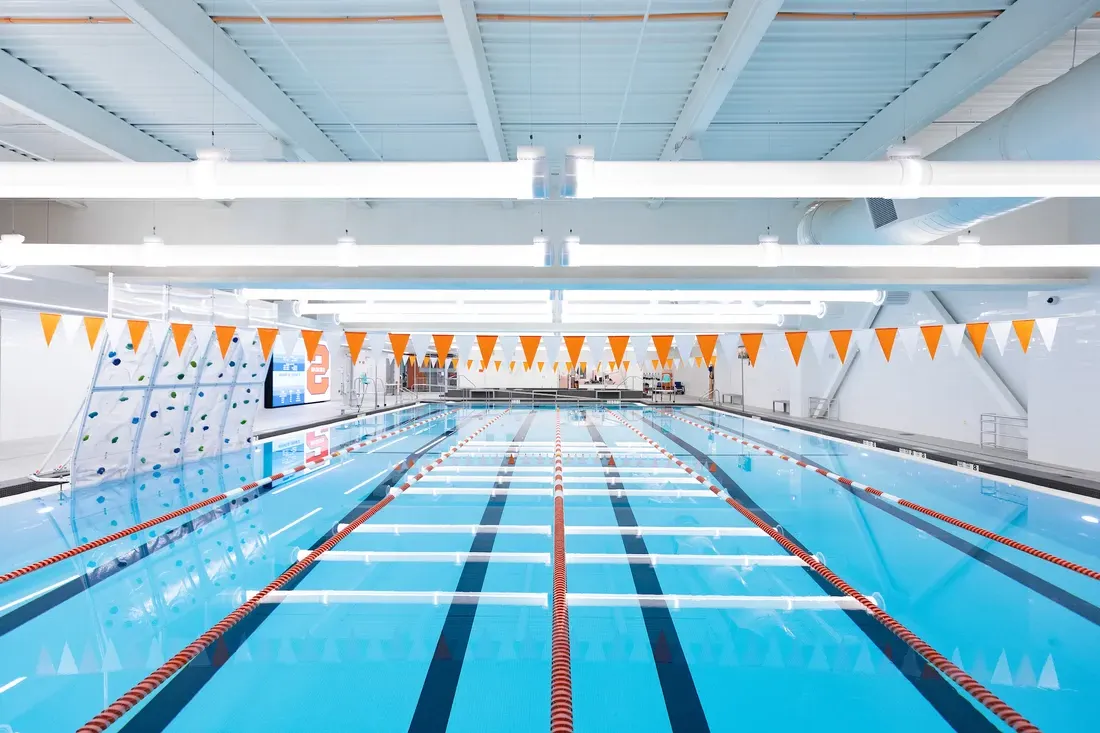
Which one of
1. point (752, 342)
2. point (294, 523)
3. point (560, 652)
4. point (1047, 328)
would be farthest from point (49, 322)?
point (1047, 328)

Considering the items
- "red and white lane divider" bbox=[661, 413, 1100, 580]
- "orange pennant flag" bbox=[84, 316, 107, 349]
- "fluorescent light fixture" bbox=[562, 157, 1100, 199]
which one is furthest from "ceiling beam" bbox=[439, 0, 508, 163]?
"orange pennant flag" bbox=[84, 316, 107, 349]

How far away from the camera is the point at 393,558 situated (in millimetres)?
4844

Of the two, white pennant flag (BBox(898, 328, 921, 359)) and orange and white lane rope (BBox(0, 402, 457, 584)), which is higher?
white pennant flag (BBox(898, 328, 921, 359))

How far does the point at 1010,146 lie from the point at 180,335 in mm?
8860

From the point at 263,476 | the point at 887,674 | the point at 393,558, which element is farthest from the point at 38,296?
the point at 887,674

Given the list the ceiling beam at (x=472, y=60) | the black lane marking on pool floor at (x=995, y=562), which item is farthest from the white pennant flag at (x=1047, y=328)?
the ceiling beam at (x=472, y=60)

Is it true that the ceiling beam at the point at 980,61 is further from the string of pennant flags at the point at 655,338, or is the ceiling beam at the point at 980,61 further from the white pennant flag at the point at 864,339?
the white pennant flag at the point at 864,339

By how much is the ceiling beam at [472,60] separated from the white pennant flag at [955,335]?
9138 mm

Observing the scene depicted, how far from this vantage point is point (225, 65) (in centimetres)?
371

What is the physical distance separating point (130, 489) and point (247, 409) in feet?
9.78

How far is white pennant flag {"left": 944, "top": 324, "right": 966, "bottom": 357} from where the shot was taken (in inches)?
401

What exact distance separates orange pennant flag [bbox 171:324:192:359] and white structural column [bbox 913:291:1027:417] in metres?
12.2

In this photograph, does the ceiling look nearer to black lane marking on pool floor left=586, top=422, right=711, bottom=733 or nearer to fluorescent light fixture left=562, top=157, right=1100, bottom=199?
fluorescent light fixture left=562, top=157, right=1100, bottom=199

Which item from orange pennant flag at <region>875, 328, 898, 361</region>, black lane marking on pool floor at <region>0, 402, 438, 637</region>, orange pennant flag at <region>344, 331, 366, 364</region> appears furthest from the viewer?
orange pennant flag at <region>344, 331, 366, 364</region>
